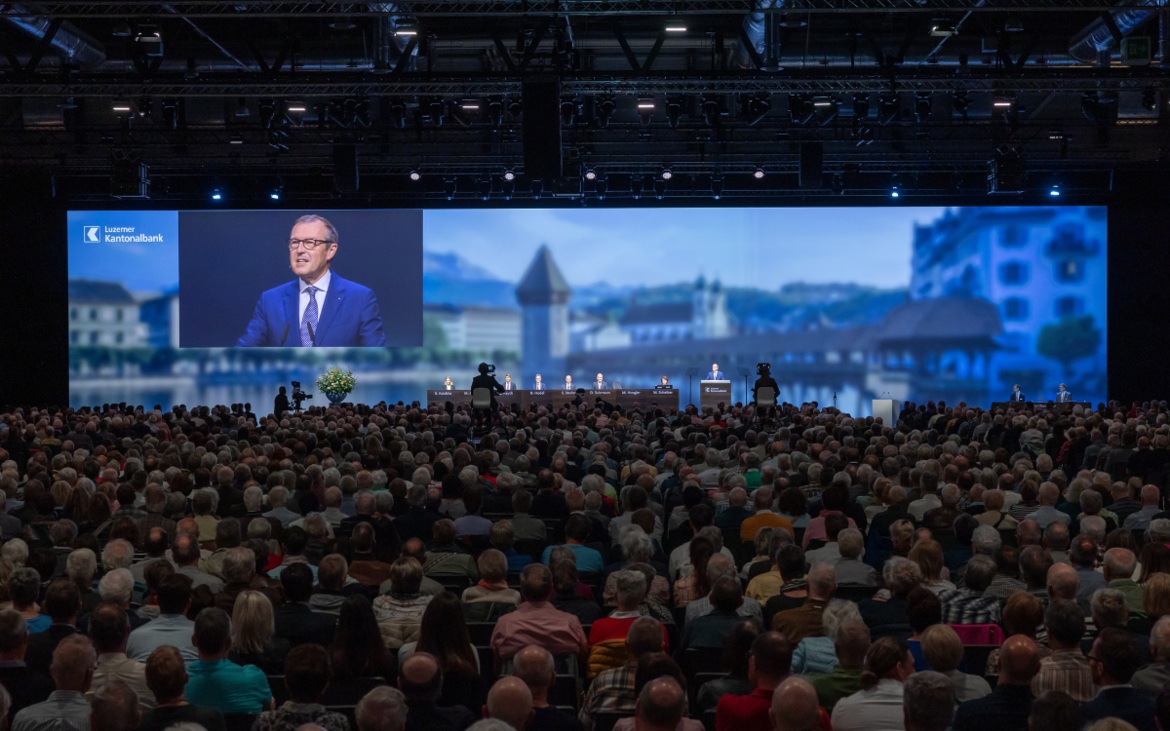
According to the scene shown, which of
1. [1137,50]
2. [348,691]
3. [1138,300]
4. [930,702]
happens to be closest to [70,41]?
[1137,50]

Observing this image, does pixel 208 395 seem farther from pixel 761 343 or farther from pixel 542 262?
pixel 761 343

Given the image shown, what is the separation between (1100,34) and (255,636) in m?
15.8

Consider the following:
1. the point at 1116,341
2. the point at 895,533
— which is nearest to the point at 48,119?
the point at 895,533

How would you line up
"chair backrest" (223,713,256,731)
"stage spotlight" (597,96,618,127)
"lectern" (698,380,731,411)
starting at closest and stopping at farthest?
"chair backrest" (223,713,256,731) < "stage spotlight" (597,96,618,127) < "lectern" (698,380,731,411)

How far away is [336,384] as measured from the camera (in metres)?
22.8

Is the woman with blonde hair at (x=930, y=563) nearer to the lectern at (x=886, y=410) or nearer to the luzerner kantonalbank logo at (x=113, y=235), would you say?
the lectern at (x=886, y=410)

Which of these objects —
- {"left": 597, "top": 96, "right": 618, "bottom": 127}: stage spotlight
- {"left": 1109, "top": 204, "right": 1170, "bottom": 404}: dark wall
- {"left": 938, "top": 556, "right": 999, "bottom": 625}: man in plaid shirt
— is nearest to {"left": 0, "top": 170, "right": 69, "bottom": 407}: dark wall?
{"left": 597, "top": 96, "right": 618, "bottom": 127}: stage spotlight

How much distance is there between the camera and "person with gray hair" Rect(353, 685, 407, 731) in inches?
127

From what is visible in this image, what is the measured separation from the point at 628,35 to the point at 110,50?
925 centimetres

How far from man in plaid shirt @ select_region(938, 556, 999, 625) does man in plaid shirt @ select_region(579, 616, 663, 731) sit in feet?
5.84

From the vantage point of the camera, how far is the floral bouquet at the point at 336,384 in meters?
22.8

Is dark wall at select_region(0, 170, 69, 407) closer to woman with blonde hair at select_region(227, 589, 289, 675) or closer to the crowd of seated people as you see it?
the crowd of seated people

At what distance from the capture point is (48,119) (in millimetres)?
20562

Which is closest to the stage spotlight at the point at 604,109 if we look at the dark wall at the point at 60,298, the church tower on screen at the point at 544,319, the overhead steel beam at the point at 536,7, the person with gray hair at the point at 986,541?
the overhead steel beam at the point at 536,7
